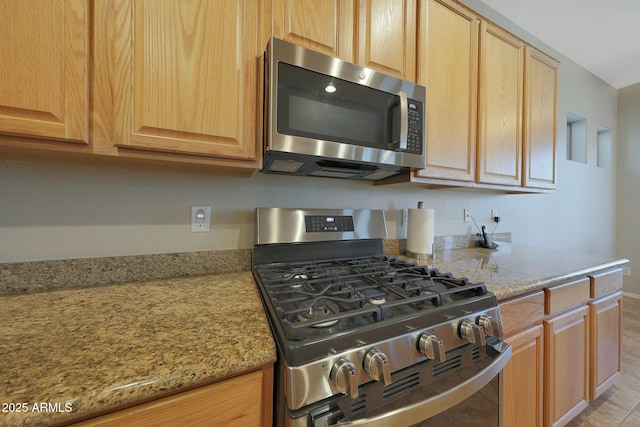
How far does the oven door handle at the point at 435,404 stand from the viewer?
1.93ft

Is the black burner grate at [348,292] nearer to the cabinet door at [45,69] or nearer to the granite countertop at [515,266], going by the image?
the granite countertop at [515,266]

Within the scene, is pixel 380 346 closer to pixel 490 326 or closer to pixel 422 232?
pixel 490 326

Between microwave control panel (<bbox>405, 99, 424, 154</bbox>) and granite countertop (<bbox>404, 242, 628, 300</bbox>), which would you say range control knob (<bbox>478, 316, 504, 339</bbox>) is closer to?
granite countertop (<bbox>404, 242, 628, 300</bbox>)

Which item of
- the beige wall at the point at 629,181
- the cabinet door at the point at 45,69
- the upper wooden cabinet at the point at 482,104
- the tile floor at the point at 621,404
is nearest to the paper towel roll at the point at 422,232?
the upper wooden cabinet at the point at 482,104

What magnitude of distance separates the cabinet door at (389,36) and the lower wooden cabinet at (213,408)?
1.23 m

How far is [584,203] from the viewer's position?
117 inches

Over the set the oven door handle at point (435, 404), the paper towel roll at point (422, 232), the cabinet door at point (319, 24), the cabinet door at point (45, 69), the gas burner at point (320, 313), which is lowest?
the oven door handle at point (435, 404)

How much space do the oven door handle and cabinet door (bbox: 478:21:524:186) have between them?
111cm

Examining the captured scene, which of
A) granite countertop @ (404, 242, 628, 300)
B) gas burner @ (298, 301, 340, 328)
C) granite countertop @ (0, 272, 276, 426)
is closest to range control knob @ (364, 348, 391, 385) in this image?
gas burner @ (298, 301, 340, 328)

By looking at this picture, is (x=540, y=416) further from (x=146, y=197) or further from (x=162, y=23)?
(x=162, y=23)

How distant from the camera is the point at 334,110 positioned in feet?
3.40

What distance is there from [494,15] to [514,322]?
7.77 feet

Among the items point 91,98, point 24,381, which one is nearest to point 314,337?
point 24,381

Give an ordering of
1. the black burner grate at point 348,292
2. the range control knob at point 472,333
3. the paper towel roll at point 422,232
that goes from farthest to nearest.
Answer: the paper towel roll at point 422,232
the range control knob at point 472,333
the black burner grate at point 348,292
